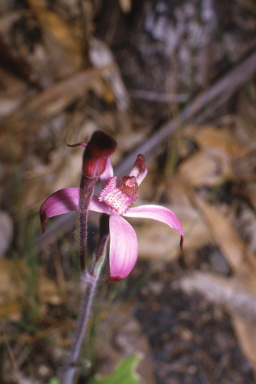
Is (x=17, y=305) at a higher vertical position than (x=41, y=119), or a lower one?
lower

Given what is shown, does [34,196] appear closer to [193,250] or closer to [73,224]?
[73,224]

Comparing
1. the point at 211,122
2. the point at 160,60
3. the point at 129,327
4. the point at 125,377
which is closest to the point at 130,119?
the point at 160,60

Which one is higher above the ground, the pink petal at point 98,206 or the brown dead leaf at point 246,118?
the pink petal at point 98,206

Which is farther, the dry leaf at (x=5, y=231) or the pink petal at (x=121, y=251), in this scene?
the dry leaf at (x=5, y=231)

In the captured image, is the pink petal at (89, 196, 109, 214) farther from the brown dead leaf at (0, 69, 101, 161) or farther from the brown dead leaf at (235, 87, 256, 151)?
the brown dead leaf at (235, 87, 256, 151)

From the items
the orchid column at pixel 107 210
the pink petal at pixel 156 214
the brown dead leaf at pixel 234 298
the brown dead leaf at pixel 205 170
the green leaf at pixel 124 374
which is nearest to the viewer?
the orchid column at pixel 107 210

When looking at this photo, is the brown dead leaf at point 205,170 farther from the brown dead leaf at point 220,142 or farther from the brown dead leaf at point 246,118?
the brown dead leaf at point 246,118

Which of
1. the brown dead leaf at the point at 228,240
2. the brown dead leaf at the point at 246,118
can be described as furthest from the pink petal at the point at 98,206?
the brown dead leaf at the point at 246,118
